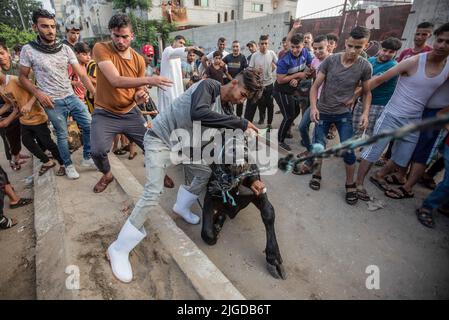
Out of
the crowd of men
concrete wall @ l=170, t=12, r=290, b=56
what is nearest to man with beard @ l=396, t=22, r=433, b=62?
the crowd of men

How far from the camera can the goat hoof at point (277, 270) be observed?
210 centimetres

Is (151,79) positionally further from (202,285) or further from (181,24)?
(181,24)

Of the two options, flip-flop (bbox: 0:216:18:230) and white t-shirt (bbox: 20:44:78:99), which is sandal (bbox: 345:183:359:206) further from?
flip-flop (bbox: 0:216:18:230)

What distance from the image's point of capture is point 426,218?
108 inches

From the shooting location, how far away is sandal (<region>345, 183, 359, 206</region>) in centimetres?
306

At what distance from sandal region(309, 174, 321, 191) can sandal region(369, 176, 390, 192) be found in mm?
822

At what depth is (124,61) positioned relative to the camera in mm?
2523

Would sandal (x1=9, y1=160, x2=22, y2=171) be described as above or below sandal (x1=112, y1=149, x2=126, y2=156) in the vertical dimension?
below

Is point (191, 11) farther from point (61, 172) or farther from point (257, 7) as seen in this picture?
point (61, 172)

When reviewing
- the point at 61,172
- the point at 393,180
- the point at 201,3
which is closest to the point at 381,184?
the point at 393,180

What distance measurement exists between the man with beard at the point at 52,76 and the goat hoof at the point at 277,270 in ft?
9.30

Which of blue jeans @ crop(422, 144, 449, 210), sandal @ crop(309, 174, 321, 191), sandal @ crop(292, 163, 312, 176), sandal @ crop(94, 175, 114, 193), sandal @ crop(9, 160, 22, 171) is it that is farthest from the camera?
sandal @ crop(9, 160, 22, 171)
